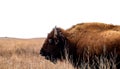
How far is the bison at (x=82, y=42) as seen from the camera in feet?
30.1

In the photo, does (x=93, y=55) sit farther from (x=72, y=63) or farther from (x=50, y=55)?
(x=50, y=55)

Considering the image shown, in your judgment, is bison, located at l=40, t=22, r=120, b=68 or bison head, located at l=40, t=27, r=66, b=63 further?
bison head, located at l=40, t=27, r=66, b=63

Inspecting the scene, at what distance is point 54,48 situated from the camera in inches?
436

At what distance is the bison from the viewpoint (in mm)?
9188

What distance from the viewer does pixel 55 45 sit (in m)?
11.0

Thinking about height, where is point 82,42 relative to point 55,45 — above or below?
above

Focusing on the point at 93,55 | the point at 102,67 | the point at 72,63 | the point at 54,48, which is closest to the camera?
the point at 102,67

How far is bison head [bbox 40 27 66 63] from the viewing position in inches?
429

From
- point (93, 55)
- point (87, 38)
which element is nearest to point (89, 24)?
point (87, 38)

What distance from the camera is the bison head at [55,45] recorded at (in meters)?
10.9

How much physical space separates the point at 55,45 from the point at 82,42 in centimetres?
113

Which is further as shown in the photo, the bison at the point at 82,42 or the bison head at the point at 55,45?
the bison head at the point at 55,45

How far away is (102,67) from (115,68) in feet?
1.99

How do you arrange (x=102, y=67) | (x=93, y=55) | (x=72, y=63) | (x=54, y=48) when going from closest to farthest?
(x=102, y=67) → (x=93, y=55) → (x=72, y=63) → (x=54, y=48)
